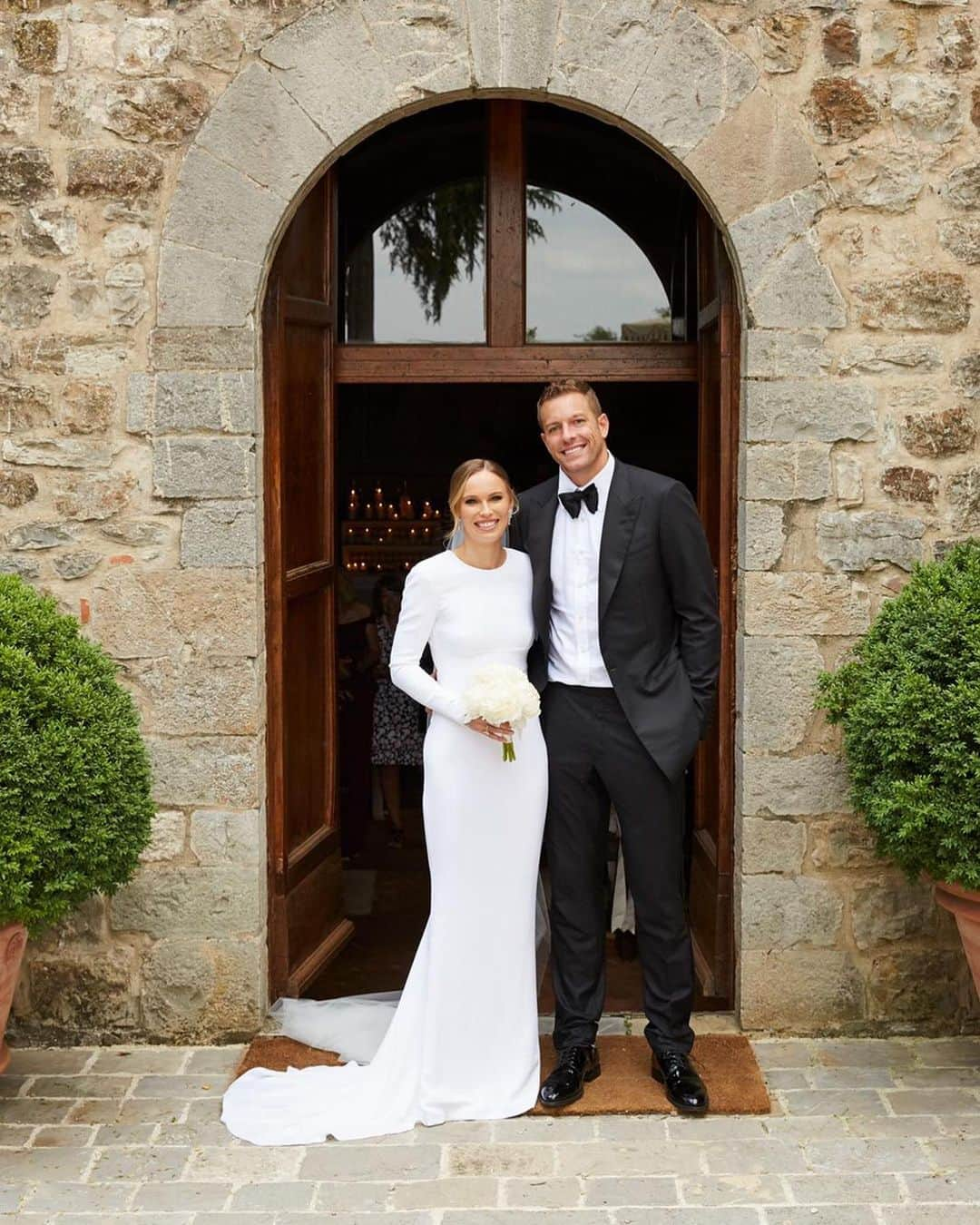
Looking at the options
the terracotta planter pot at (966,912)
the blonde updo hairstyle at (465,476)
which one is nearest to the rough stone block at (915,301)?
the blonde updo hairstyle at (465,476)

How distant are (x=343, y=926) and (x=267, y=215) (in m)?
2.81

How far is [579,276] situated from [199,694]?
2078 millimetres

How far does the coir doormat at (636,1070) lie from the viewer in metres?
4.13

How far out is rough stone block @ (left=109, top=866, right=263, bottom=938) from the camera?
4633mm

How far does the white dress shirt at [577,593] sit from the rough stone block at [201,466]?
3.60 ft

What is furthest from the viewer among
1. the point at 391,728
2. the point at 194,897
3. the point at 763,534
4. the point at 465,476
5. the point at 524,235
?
the point at 391,728

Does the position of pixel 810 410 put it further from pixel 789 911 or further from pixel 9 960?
pixel 9 960

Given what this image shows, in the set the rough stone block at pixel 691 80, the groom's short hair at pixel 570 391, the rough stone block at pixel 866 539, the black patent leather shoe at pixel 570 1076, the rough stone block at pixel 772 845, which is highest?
the rough stone block at pixel 691 80

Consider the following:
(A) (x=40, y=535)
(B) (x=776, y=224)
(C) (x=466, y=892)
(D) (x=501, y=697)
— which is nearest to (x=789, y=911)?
(C) (x=466, y=892)

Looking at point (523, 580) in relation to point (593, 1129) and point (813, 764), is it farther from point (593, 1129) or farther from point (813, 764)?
point (593, 1129)

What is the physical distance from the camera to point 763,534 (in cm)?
454

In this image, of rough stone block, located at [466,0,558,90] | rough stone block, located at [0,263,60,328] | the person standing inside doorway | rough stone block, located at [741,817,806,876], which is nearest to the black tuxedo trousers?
rough stone block, located at [741,817,806,876]

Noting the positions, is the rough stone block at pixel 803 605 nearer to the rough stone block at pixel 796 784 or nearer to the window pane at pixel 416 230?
the rough stone block at pixel 796 784

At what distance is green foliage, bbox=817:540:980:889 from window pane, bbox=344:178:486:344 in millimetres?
1896
